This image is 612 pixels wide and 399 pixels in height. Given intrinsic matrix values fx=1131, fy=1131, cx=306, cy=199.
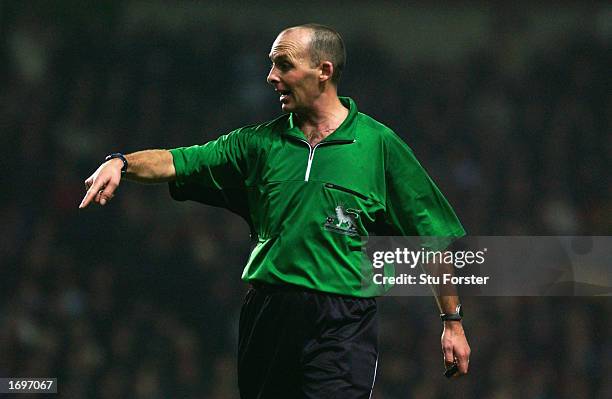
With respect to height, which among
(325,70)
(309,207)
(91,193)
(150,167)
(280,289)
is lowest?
(280,289)

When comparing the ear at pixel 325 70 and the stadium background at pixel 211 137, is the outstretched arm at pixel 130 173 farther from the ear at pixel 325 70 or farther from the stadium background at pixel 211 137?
the stadium background at pixel 211 137

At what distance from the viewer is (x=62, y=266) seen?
24.2ft

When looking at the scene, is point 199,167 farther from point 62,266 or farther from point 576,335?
point 576,335

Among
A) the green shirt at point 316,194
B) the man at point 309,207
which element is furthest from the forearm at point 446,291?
the green shirt at point 316,194

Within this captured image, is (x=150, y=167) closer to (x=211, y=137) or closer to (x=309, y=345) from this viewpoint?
(x=309, y=345)

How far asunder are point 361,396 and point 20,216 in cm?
438

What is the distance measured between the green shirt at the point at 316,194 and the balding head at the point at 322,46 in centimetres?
16

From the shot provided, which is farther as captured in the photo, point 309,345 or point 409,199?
point 409,199

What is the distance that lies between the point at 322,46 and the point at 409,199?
595 millimetres

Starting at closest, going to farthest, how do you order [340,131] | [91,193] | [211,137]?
[91,193]
[340,131]
[211,137]

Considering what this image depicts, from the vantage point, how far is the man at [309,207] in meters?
3.63

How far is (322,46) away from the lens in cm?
382

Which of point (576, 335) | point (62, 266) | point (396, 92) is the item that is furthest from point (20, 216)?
point (576, 335)

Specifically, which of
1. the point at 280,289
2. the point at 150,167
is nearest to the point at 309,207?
the point at 280,289
